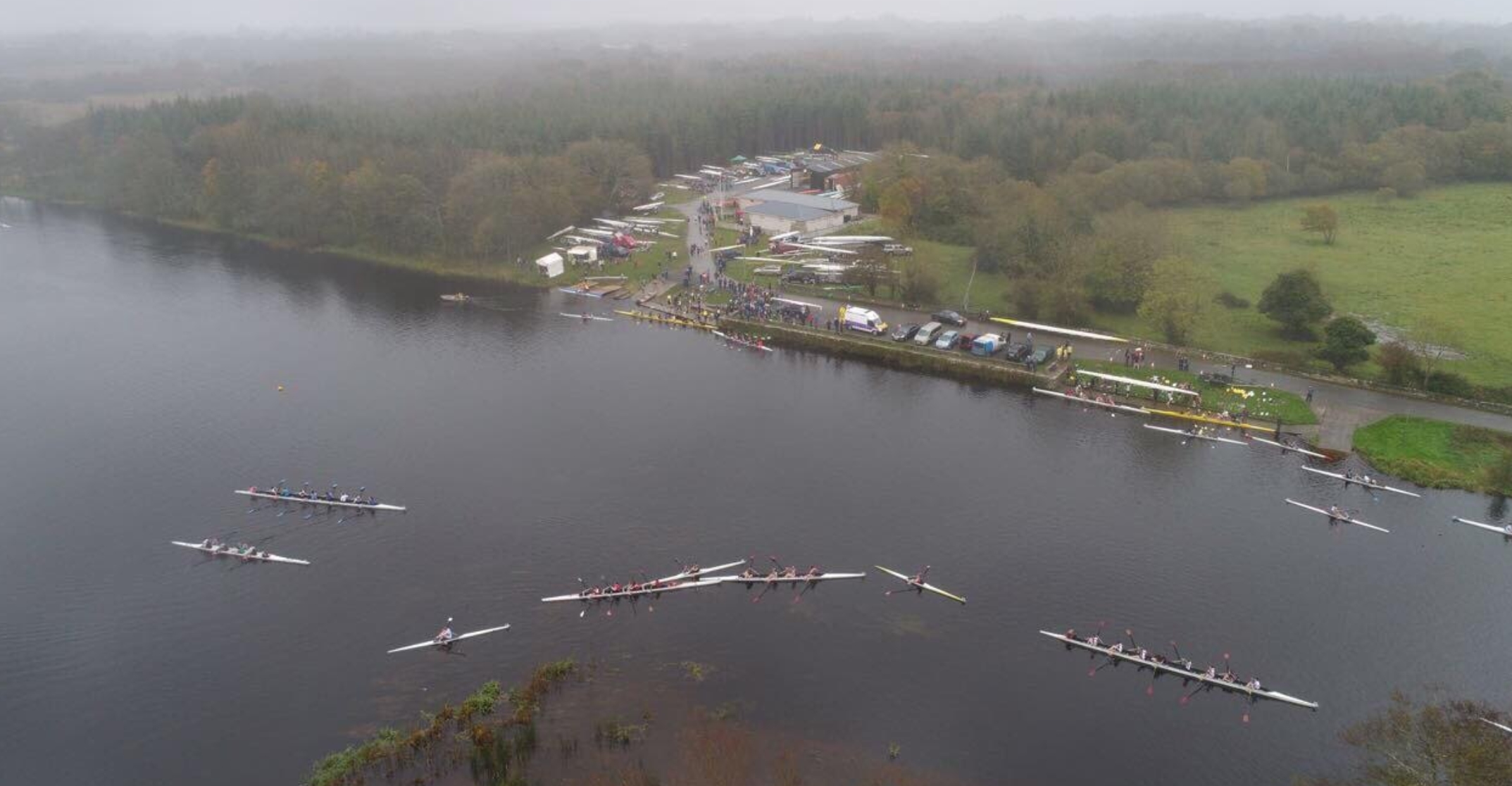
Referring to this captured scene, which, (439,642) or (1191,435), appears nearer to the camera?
(439,642)

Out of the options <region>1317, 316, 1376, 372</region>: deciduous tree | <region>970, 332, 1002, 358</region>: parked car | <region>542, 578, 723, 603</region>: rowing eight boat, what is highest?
<region>1317, 316, 1376, 372</region>: deciduous tree

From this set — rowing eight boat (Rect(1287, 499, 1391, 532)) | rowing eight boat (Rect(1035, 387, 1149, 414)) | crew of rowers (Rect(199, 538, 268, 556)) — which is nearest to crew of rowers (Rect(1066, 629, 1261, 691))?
rowing eight boat (Rect(1287, 499, 1391, 532))

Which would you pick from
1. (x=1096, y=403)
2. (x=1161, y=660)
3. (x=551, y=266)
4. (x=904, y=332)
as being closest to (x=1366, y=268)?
(x=1096, y=403)

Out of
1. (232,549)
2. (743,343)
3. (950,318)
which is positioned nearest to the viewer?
(232,549)

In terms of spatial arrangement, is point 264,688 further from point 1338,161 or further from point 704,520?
point 1338,161

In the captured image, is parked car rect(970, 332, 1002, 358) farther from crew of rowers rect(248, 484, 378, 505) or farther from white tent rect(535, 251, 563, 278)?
white tent rect(535, 251, 563, 278)

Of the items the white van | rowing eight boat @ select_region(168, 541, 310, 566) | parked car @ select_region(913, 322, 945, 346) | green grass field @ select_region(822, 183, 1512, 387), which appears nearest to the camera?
rowing eight boat @ select_region(168, 541, 310, 566)

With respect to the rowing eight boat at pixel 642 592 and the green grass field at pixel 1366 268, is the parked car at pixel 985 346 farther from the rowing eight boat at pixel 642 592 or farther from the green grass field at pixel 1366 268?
the rowing eight boat at pixel 642 592

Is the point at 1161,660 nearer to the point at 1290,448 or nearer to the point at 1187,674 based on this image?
the point at 1187,674
